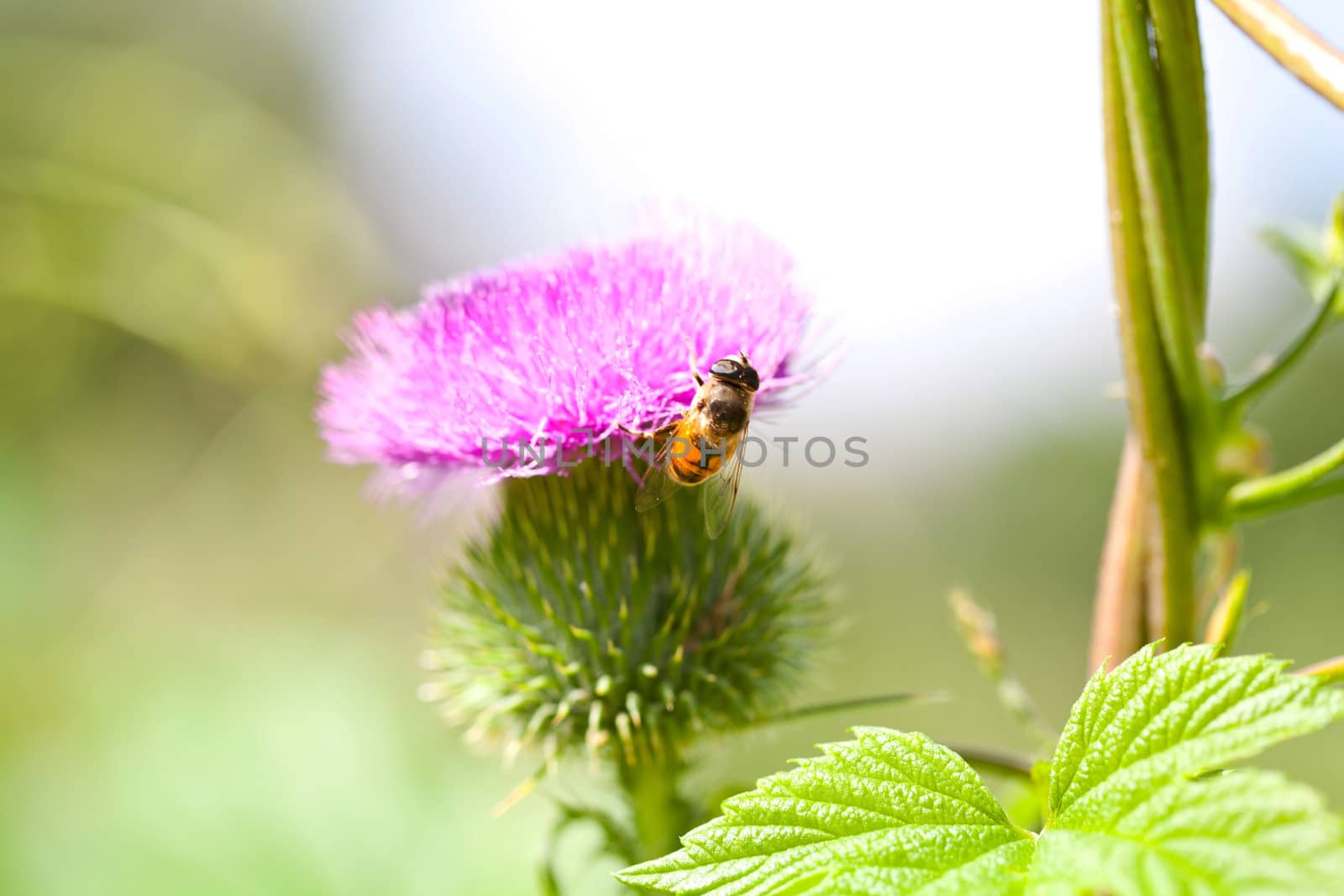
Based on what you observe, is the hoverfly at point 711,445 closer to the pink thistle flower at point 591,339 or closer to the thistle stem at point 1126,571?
the pink thistle flower at point 591,339

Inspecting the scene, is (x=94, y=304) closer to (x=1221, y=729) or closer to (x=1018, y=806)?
(x=1018, y=806)

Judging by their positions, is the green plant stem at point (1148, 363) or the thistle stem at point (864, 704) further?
the thistle stem at point (864, 704)

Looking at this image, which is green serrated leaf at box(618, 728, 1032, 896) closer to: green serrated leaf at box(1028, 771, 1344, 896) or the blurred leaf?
green serrated leaf at box(1028, 771, 1344, 896)

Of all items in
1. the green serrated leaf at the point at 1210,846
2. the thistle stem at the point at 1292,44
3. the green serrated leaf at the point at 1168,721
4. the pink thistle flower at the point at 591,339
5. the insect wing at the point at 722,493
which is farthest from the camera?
the insect wing at the point at 722,493

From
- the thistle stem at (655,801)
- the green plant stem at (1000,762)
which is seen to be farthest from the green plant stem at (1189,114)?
the thistle stem at (655,801)

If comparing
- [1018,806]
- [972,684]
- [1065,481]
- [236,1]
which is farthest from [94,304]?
[1065,481]

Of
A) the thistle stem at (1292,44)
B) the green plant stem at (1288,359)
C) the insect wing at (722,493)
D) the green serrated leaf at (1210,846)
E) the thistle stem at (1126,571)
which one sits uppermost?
the thistle stem at (1292,44)

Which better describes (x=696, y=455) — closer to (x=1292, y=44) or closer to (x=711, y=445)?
(x=711, y=445)
